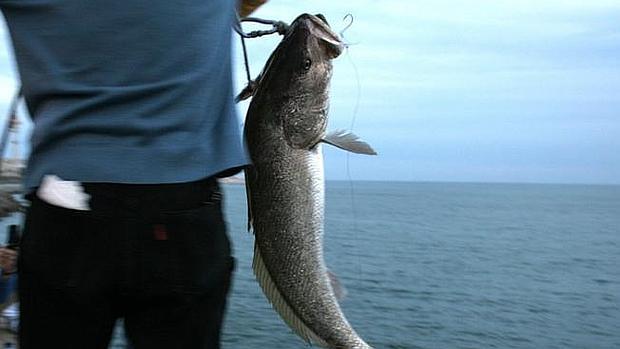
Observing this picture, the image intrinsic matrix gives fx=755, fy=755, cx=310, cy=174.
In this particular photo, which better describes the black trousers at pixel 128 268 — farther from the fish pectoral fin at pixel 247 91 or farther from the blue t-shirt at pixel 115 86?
the fish pectoral fin at pixel 247 91

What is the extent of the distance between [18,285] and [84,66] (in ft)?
1.92

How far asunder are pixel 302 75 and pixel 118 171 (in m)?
0.82

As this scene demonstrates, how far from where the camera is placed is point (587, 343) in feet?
68.0

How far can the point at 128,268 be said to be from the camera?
5.78 feet

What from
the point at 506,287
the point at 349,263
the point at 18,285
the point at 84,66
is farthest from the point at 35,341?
the point at 349,263

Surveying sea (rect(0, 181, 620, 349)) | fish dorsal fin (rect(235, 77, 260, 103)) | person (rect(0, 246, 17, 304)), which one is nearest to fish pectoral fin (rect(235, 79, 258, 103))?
fish dorsal fin (rect(235, 77, 260, 103))

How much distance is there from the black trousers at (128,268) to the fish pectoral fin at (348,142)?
65cm

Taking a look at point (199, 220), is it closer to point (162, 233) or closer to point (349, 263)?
point (162, 233)

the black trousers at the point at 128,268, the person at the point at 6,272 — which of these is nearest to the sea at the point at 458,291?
the person at the point at 6,272

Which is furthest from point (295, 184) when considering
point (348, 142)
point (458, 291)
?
point (458, 291)

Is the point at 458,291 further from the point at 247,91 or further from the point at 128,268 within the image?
the point at 128,268

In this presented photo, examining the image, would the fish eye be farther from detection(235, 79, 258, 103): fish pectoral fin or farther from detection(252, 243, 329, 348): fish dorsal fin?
detection(252, 243, 329, 348): fish dorsal fin

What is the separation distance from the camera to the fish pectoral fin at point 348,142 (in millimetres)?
2500

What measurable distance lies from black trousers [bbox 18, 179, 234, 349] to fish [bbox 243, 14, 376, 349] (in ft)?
1.34
